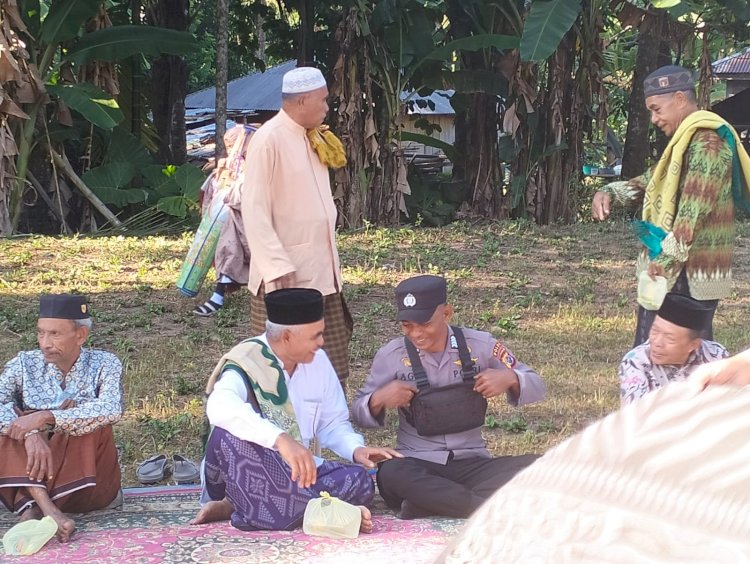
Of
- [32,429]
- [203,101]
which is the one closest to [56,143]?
[32,429]

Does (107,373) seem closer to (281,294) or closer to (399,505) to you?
(281,294)

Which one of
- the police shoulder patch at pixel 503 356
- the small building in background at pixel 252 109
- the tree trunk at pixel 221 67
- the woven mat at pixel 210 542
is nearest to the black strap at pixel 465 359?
the police shoulder patch at pixel 503 356

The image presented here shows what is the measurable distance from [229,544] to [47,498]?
2.48ft

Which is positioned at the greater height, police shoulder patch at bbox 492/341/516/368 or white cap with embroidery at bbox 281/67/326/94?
white cap with embroidery at bbox 281/67/326/94

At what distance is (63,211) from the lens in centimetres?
1191

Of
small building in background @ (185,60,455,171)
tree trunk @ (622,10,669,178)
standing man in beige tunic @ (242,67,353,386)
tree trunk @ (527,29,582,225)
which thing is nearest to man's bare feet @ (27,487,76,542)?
standing man in beige tunic @ (242,67,353,386)

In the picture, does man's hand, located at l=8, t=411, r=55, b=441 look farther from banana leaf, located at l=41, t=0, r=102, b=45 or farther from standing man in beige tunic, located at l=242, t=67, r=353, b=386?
banana leaf, located at l=41, t=0, r=102, b=45

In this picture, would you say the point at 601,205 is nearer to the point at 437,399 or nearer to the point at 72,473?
the point at 437,399

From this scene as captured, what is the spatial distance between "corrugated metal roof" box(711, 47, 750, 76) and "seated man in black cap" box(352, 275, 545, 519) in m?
23.6

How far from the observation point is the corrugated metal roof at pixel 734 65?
25875 mm

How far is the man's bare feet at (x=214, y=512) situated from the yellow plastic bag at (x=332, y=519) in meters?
0.35

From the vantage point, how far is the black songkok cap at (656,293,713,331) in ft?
13.4

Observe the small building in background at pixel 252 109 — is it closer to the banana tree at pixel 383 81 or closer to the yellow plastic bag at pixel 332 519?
the banana tree at pixel 383 81

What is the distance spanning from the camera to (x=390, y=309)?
310 inches
